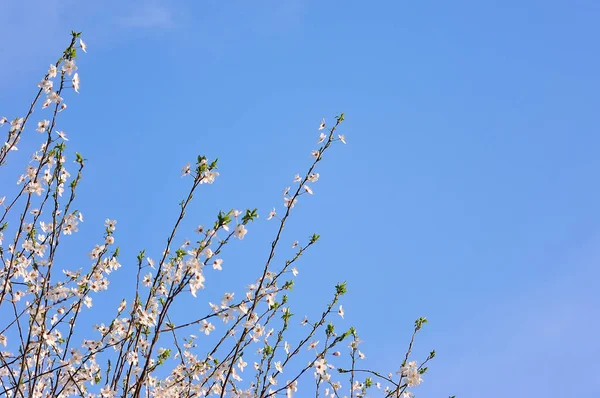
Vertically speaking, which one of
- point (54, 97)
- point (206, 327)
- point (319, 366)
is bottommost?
point (319, 366)

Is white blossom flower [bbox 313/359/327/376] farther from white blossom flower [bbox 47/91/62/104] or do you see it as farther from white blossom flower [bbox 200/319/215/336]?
white blossom flower [bbox 47/91/62/104]

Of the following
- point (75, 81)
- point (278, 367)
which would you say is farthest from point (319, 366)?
point (75, 81)

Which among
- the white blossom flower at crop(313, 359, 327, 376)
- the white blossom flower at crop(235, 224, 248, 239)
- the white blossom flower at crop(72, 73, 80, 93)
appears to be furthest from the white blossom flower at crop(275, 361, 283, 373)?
the white blossom flower at crop(72, 73, 80, 93)

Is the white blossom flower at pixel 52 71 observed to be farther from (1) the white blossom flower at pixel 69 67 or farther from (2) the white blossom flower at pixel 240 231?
(2) the white blossom flower at pixel 240 231

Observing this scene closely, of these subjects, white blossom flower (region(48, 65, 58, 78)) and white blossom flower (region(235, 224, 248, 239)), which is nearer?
white blossom flower (region(235, 224, 248, 239))

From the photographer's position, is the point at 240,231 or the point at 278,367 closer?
the point at 240,231

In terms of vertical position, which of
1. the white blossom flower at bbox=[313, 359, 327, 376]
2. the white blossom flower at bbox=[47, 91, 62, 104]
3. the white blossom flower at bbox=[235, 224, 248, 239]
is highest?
the white blossom flower at bbox=[47, 91, 62, 104]

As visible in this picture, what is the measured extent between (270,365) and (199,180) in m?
1.77

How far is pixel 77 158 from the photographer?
533 centimetres

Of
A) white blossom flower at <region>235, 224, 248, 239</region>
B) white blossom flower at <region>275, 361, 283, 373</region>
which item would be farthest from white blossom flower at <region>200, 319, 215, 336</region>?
white blossom flower at <region>235, 224, 248, 239</region>

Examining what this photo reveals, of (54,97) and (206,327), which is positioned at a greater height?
(54,97)

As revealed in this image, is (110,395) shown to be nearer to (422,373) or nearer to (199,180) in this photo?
(199,180)

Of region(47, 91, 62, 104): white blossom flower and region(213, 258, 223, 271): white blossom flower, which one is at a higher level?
region(47, 91, 62, 104): white blossom flower

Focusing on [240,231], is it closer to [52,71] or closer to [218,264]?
[218,264]
